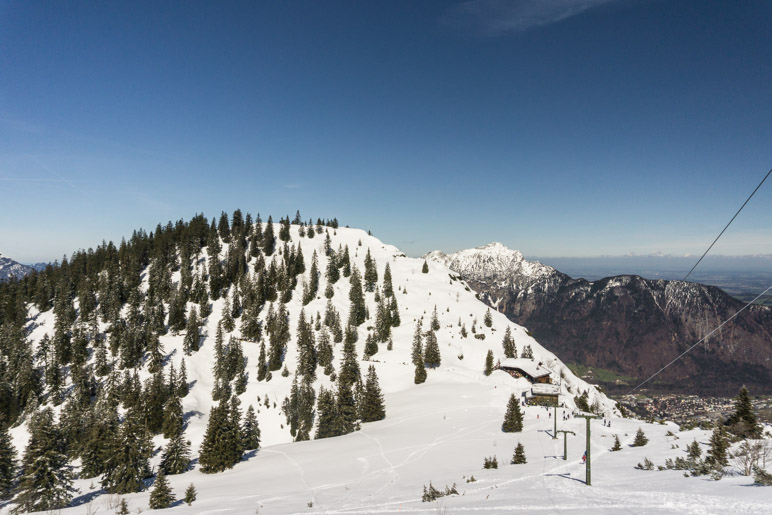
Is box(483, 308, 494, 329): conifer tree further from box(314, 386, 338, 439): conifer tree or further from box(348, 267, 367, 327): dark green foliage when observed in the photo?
box(314, 386, 338, 439): conifer tree

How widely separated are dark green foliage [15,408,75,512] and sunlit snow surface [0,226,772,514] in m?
3.15

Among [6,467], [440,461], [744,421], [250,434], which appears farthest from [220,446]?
[744,421]

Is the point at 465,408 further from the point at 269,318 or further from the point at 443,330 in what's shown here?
the point at 269,318

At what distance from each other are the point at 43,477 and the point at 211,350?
82831 millimetres

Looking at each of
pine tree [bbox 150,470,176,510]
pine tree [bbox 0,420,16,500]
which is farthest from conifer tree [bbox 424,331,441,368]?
pine tree [bbox 0,420,16,500]

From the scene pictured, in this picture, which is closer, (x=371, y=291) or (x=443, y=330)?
(x=443, y=330)

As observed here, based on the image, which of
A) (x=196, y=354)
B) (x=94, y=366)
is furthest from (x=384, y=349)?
(x=94, y=366)

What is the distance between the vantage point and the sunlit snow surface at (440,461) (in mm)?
15734

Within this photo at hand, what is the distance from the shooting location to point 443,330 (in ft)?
375

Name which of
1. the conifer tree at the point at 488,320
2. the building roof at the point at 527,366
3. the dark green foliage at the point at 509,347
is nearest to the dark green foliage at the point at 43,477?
the building roof at the point at 527,366

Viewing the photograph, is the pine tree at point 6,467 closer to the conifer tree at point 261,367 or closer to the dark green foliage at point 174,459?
the dark green foliage at point 174,459

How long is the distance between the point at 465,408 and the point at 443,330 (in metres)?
49.6

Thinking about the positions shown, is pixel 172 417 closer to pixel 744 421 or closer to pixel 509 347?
pixel 509 347

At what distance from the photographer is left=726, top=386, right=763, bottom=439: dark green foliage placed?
2822 centimetres
